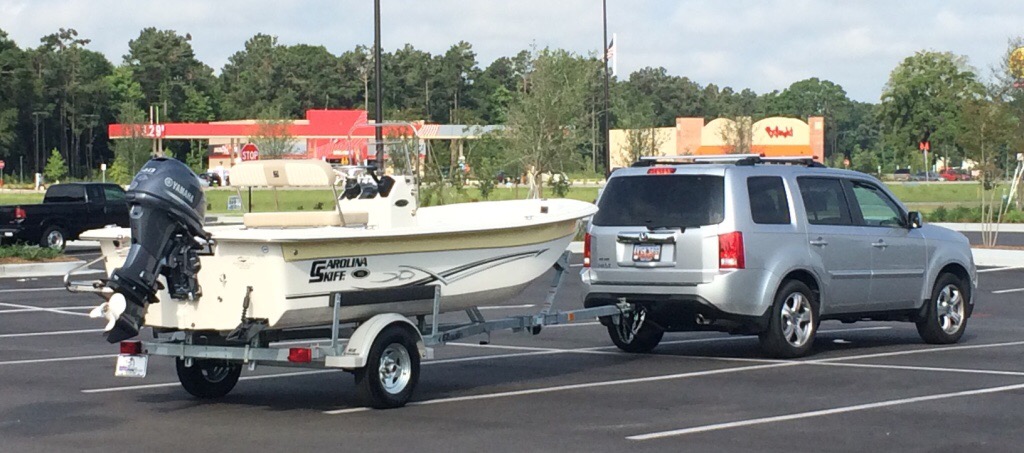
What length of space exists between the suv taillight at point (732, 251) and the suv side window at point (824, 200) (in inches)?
44.6

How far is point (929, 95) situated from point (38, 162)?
83.6 metres

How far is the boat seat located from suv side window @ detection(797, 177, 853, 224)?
198 inches

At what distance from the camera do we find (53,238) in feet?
108

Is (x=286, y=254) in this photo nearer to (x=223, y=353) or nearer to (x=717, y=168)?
(x=223, y=353)

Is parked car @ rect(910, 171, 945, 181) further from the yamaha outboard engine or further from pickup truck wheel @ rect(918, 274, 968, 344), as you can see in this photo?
the yamaha outboard engine

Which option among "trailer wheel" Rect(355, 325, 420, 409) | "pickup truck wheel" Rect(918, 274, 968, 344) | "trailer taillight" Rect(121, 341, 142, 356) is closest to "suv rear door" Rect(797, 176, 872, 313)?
"pickup truck wheel" Rect(918, 274, 968, 344)

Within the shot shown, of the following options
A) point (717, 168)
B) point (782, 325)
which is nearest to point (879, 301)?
point (782, 325)

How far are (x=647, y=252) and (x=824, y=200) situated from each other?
205cm

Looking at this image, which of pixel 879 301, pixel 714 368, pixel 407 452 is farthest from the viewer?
pixel 879 301

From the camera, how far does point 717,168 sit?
1341 cm

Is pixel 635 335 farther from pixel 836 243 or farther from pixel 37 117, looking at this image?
pixel 37 117

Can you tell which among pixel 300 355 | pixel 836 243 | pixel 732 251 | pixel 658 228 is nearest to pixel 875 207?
pixel 836 243

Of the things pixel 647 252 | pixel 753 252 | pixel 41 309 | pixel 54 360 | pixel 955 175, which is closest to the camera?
pixel 753 252

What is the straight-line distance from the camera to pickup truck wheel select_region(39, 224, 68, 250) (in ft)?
107
